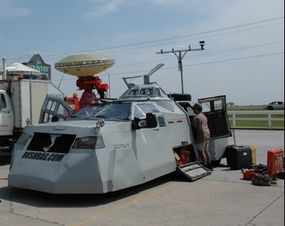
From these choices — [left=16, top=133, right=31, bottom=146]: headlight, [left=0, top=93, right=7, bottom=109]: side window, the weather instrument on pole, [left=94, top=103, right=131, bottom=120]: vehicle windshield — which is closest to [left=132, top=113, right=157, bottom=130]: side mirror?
[left=94, top=103, right=131, bottom=120]: vehicle windshield

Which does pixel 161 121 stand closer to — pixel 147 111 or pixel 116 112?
pixel 147 111

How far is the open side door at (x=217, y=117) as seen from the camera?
39.3 feet

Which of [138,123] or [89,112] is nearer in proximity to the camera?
[138,123]

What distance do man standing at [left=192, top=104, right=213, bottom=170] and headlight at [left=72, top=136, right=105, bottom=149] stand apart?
3.54m

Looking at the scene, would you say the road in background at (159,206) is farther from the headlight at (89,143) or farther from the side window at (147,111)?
the side window at (147,111)

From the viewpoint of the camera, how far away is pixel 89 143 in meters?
8.17

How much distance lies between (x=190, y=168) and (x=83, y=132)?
3188 mm

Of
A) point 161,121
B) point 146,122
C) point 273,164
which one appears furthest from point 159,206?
point 273,164

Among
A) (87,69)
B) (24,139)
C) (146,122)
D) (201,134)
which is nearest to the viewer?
(24,139)

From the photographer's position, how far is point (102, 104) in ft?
34.3

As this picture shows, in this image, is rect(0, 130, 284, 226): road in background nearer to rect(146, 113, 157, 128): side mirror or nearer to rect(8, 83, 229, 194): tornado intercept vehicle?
rect(8, 83, 229, 194): tornado intercept vehicle

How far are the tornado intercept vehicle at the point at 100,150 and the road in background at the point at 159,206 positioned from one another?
0.96ft

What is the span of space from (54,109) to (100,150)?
3.75m

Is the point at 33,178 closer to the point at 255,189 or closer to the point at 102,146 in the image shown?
the point at 102,146
